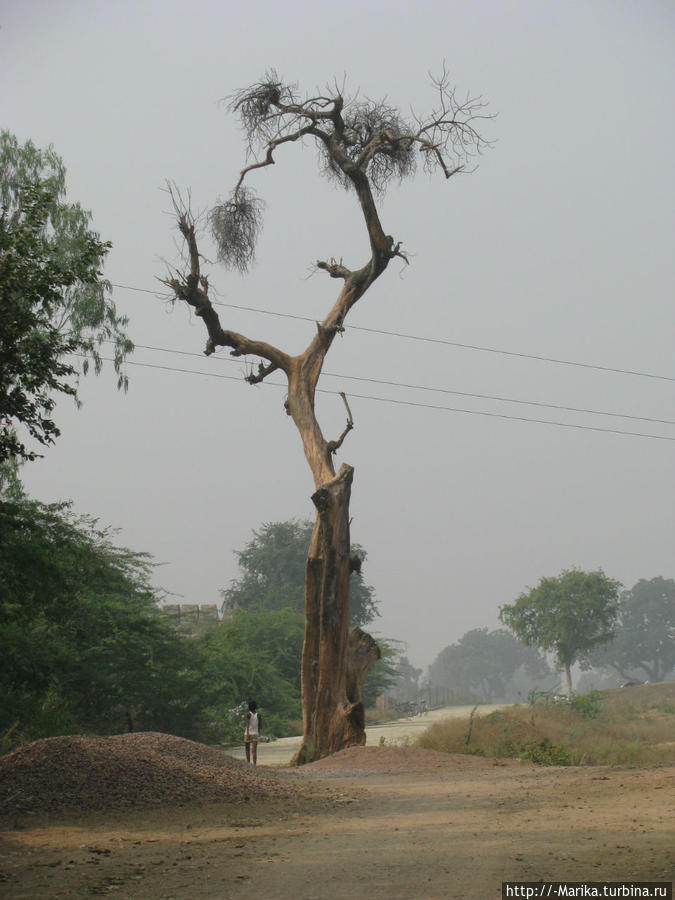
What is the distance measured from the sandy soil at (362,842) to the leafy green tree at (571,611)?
48411 mm

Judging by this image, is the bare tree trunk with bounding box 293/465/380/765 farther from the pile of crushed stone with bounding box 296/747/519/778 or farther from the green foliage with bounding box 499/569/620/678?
the green foliage with bounding box 499/569/620/678

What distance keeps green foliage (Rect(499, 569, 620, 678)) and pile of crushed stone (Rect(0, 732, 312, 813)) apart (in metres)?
49.5

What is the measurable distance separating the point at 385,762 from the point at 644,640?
89820mm

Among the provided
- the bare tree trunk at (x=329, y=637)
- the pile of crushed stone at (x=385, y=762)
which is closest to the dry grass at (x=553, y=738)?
the pile of crushed stone at (x=385, y=762)

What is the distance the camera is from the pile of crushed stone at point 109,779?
9008 millimetres

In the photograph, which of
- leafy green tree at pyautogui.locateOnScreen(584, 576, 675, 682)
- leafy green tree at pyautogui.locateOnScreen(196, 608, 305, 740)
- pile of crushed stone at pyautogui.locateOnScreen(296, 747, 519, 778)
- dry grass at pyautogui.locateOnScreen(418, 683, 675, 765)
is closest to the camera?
pile of crushed stone at pyautogui.locateOnScreen(296, 747, 519, 778)

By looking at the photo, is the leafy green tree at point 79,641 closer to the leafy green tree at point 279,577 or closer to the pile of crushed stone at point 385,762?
the pile of crushed stone at point 385,762

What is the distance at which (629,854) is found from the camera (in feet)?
19.3

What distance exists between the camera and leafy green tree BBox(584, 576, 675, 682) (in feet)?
311

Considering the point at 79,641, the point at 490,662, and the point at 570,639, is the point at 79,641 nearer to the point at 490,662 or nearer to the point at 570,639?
the point at 570,639

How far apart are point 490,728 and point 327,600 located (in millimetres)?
3710

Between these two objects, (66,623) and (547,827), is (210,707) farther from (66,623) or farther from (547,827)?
(547,827)

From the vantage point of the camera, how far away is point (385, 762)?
1346cm

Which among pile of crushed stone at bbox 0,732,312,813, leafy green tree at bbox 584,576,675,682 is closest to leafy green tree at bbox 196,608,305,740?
pile of crushed stone at bbox 0,732,312,813
